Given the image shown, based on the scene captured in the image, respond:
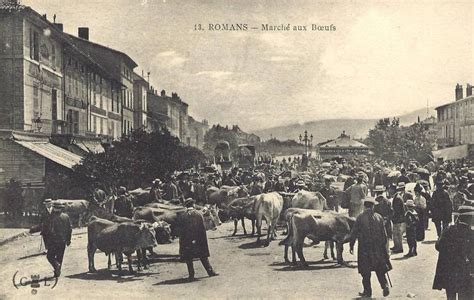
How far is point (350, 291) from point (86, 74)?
78.3ft

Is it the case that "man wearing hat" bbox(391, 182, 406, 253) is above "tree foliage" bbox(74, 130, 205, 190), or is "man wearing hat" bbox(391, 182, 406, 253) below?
below

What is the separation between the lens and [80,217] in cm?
1650

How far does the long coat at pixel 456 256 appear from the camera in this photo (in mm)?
7473

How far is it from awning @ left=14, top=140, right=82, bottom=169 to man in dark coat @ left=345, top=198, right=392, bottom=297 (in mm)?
12652

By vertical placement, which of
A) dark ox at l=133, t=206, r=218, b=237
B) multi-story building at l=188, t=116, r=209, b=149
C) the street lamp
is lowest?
dark ox at l=133, t=206, r=218, b=237

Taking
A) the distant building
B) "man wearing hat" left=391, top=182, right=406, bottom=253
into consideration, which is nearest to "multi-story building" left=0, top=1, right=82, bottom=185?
"man wearing hat" left=391, top=182, right=406, bottom=253

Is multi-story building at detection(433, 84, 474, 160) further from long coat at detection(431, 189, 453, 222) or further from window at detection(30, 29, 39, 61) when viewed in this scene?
window at detection(30, 29, 39, 61)

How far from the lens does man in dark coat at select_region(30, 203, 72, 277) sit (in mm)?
10312

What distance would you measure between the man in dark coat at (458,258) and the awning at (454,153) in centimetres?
2823

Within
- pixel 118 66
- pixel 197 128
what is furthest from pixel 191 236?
pixel 197 128

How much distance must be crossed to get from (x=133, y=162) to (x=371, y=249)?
41.0ft

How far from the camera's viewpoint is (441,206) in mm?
13164

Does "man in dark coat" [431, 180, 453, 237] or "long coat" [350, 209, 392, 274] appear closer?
"long coat" [350, 209, 392, 274]

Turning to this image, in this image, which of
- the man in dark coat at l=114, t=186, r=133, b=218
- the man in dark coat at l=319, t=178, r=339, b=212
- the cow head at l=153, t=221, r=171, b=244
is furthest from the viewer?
the man in dark coat at l=319, t=178, r=339, b=212
